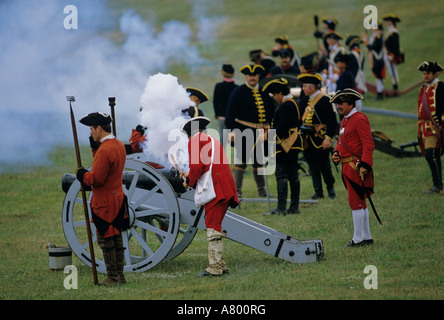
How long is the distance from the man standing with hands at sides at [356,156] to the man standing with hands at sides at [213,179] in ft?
5.41

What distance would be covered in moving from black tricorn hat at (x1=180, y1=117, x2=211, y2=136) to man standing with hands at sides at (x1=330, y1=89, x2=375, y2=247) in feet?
5.85

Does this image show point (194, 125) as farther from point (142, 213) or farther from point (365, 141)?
point (365, 141)

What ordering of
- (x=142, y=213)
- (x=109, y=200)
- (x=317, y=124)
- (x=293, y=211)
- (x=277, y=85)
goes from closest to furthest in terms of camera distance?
(x=109, y=200), (x=142, y=213), (x=277, y=85), (x=293, y=211), (x=317, y=124)

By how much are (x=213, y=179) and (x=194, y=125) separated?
1.78 ft

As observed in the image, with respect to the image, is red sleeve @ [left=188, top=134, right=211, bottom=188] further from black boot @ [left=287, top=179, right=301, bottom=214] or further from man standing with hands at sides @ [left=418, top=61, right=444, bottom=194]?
man standing with hands at sides @ [left=418, top=61, right=444, bottom=194]

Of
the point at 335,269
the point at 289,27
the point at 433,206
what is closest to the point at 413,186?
the point at 433,206

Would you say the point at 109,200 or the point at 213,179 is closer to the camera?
the point at 109,200

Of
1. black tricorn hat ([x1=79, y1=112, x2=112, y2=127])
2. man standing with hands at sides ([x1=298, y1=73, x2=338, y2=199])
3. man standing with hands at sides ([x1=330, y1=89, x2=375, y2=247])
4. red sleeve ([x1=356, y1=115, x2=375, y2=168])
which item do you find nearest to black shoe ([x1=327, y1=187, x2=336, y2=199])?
man standing with hands at sides ([x1=298, y1=73, x2=338, y2=199])

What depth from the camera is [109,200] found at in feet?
22.1

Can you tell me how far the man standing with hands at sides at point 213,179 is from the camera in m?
7.00

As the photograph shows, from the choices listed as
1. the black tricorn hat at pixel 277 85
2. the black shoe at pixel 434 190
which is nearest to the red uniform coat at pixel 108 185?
the black tricorn hat at pixel 277 85

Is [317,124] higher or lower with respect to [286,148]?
higher

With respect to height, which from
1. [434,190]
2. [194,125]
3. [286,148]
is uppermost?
[194,125]

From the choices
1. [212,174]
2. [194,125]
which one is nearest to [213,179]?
[212,174]
